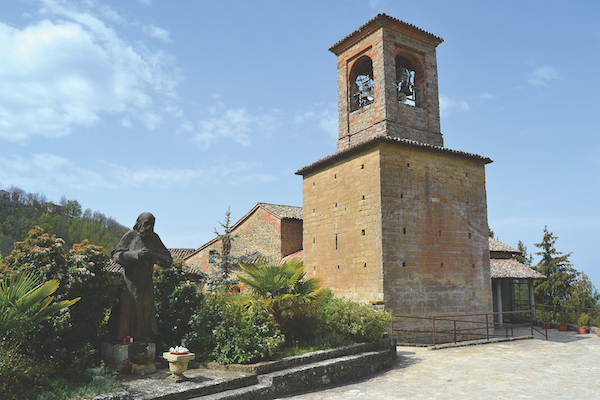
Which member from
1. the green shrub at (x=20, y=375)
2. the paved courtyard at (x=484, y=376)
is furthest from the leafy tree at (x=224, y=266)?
the green shrub at (x=20, y=375)

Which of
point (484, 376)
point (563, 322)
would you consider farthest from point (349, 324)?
point (563, 322)

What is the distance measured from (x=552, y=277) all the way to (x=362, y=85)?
1913 cm

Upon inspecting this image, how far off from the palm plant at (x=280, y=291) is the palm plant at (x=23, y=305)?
12.1ft

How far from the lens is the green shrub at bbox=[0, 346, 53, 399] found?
4938mm

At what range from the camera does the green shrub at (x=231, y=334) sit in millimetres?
7504

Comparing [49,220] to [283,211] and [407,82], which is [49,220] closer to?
[283,211]

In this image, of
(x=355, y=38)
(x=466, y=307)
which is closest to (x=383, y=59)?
(x=355, y=38)

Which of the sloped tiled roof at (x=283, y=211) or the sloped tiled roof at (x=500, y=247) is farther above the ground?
the sloped tiled roof at (x=283, y=211)

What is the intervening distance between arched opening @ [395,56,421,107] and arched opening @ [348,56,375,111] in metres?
1.20

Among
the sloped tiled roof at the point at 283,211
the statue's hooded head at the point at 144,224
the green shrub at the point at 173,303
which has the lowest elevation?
the green shrub at the point at 173,303

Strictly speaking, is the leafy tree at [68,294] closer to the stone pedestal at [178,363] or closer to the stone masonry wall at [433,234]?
the stone pedestal at [178,363]

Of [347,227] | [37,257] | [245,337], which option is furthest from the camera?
[347,227]

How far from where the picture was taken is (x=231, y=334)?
7.82 meters

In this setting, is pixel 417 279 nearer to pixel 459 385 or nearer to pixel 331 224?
pixel 331 224
